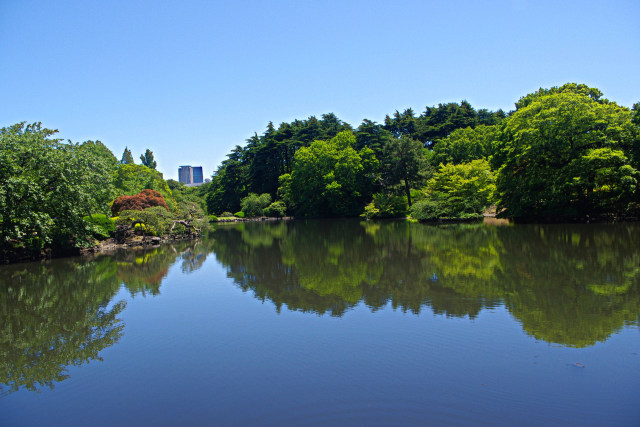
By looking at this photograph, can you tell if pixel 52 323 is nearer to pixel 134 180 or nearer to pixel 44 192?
pixel 44 192

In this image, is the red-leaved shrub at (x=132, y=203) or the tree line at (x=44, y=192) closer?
the tree line at (x=44, y=192)

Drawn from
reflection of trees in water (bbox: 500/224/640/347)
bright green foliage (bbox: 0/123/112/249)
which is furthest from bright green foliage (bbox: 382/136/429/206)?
bright green foliage (bbox: 0/123/112/249)

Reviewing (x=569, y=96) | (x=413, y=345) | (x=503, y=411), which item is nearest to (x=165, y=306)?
(x=413, y=345)

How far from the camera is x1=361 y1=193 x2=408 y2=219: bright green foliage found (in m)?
37.8

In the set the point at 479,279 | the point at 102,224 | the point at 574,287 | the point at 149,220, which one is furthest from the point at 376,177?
the point at 574,287

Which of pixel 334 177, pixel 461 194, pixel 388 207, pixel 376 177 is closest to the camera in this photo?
pixel 461 194

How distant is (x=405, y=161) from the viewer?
3584 cm

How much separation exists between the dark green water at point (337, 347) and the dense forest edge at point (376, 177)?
5915 millimetres

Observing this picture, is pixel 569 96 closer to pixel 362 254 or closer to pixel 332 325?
pixel 362 254

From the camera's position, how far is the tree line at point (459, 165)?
22234mm

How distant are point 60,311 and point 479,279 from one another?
906cm

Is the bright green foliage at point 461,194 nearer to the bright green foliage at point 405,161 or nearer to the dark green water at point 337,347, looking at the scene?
the bright green foliage at point 405,161

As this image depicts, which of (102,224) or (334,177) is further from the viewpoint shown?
(334,177)

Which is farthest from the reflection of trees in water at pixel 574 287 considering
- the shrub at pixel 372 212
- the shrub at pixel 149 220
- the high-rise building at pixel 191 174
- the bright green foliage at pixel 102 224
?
the high-rise building at pixel 191 174
